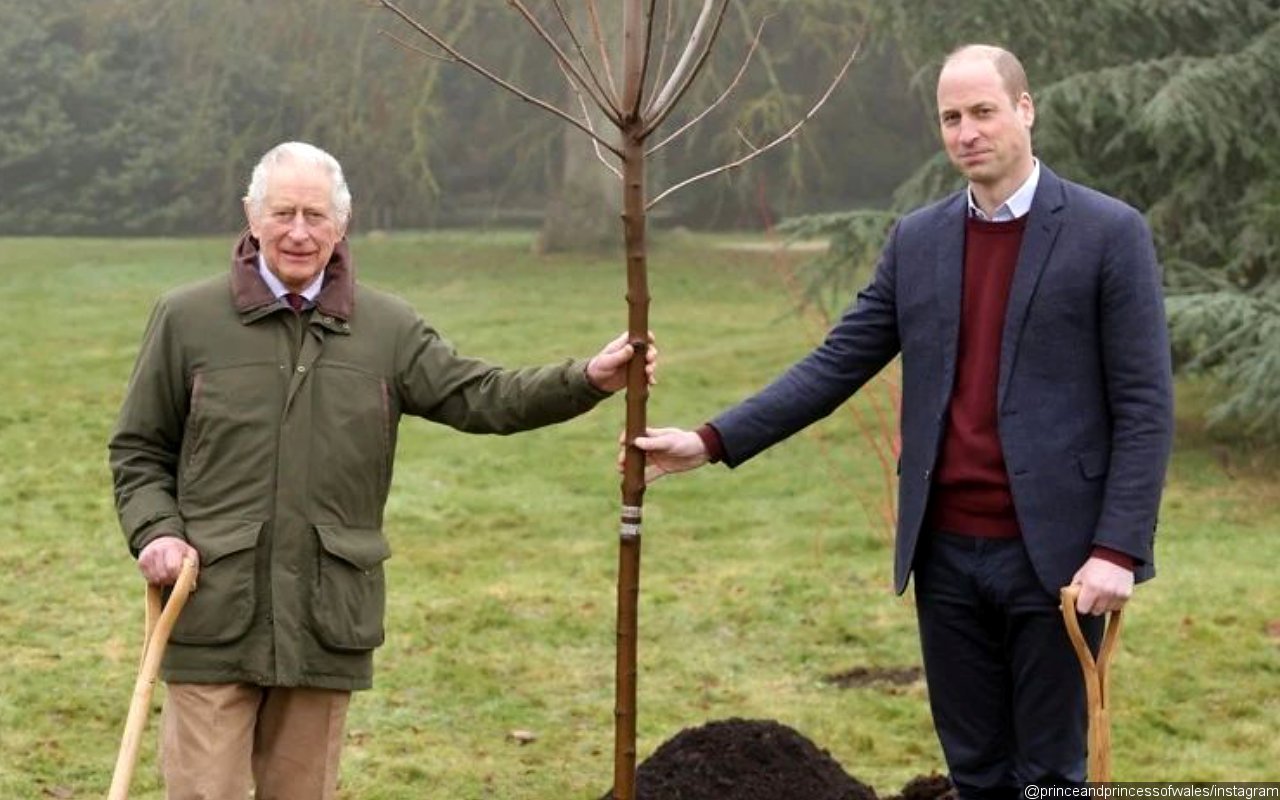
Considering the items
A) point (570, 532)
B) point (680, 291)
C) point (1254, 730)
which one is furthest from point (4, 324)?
point (1254, 730)

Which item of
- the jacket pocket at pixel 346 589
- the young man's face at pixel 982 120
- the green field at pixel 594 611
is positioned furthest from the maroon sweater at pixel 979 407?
the green field at pixel 594 611

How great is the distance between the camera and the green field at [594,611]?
696 centimetres

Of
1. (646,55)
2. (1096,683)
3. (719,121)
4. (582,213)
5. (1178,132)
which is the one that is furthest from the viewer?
(719,121)

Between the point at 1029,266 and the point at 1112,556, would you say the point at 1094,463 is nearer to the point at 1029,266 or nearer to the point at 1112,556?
the point at 1112,556

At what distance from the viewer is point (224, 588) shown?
3.93 m

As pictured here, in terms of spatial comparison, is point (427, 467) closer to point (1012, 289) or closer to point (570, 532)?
point (570, 532)

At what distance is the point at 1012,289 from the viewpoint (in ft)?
12.5

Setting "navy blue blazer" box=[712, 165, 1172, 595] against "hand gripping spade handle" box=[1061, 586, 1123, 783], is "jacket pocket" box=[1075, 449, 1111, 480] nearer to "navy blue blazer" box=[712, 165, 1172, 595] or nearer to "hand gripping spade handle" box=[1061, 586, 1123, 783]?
"navy blue blazer" box=[712, 165, 1172, 595]

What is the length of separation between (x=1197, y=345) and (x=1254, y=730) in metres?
4.81

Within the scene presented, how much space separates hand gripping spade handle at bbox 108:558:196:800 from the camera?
12.1ft

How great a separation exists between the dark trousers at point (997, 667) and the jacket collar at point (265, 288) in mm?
1178

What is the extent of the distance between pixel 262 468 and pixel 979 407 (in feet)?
4.32

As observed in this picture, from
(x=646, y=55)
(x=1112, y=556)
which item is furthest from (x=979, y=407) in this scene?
(x=646, y=55)

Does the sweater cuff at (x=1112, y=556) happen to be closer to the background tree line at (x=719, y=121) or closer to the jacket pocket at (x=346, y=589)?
the jacket pocket at (x=346, y=589)
